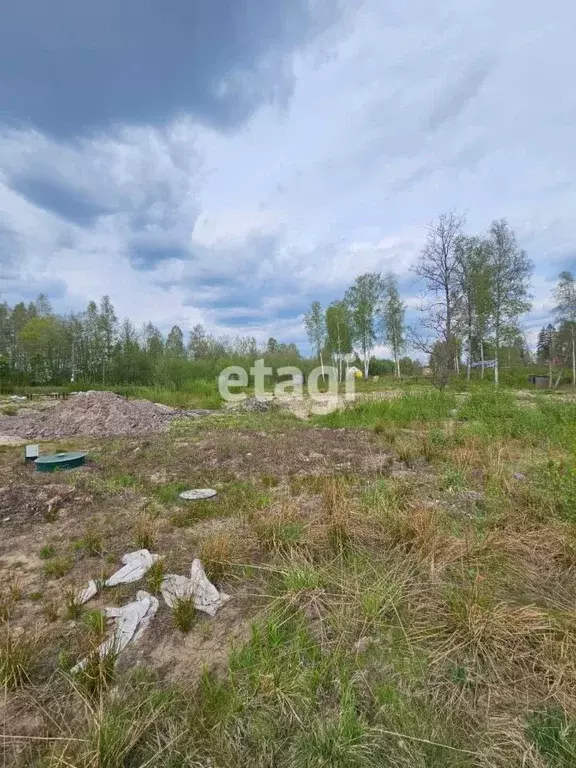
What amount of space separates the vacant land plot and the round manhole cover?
0.12 m

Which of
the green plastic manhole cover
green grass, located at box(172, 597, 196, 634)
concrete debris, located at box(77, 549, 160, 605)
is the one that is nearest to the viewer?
green grass, located at box(172, 597, 196, 634)

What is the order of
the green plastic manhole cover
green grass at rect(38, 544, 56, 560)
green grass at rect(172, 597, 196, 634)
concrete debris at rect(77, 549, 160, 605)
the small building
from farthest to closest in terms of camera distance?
the small building, the green plastic manhole cover, green grass at rect(38, 544, 56, 560), concrete debris at rect(77, 549, 160, 605), green grass at rect(172, 597, 196, 634)

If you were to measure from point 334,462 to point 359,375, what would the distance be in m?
26.6

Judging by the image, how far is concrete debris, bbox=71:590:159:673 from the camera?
172 centimetres

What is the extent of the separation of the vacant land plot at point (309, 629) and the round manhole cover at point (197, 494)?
12 centimetres

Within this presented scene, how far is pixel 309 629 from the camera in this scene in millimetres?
1862

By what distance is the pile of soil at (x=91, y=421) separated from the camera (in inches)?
348

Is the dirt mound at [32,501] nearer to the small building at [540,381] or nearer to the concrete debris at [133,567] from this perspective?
the concrete debris at [133,567]

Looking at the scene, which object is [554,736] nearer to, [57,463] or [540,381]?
[57,463]

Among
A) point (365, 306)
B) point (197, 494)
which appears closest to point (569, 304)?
point (365, 306)

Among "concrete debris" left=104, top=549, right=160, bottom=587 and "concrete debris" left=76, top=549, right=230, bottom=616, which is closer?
Answer: "concrete debris" left=76, top=549, right=230, bottom=616

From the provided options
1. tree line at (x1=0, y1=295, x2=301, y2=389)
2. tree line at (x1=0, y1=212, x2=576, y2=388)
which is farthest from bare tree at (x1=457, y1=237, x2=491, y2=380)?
tree line at (x1=0, y1=295, x2=301, y2=389)

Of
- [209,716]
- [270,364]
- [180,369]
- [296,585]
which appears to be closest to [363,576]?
[296,585]

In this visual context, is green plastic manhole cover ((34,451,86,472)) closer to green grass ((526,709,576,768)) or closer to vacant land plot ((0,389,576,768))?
vacant land plot ((0,389,576,768))
